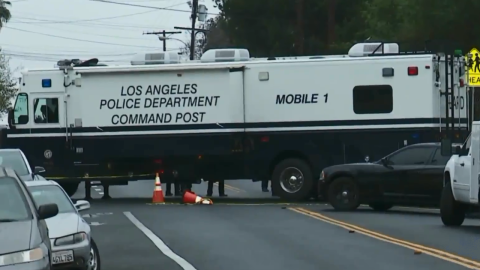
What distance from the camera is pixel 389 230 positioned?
740 inches

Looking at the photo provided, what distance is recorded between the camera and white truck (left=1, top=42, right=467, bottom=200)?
1046 inches

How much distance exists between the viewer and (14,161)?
1959cm

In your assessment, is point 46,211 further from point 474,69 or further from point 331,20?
point 331,20

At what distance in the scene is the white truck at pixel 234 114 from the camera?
87.1 ft

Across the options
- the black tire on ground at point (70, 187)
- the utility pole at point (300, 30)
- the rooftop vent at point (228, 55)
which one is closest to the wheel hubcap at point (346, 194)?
the rooftop vent at point (228, 55)

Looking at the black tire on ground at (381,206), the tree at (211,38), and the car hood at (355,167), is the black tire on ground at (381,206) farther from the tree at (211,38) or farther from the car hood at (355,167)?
the tree at (211,38)

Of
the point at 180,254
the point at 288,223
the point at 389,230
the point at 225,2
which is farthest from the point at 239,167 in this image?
the point at 225,2

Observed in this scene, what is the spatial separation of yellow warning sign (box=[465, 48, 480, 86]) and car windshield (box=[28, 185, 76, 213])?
13.2m

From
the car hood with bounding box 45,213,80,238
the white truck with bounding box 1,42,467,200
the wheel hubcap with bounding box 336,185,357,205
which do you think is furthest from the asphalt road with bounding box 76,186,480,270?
the white truck with bounding box 1,42,467,200

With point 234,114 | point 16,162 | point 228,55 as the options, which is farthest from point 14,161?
point 228,55

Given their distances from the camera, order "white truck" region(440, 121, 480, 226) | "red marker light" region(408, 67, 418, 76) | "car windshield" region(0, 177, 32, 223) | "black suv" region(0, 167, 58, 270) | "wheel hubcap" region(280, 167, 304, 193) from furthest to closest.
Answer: "wheel hubcap" region(280, 167, 304, 193) → "red marker light" region(408, 67, 418, 76) → "white truck" region(440, 121, 480, 226) → "car windshield" region(0, 177, 32, 223) → "black suv" region(0, 167, 58, 270)

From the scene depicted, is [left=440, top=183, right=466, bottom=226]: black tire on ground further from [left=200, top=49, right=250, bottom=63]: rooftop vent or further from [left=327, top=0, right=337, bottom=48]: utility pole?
[left=327, top=0, right=337, bottom=48]: utility pole

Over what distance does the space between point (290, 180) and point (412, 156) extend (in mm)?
4690

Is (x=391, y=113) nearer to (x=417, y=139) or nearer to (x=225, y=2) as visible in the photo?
(x=417, y=139)
